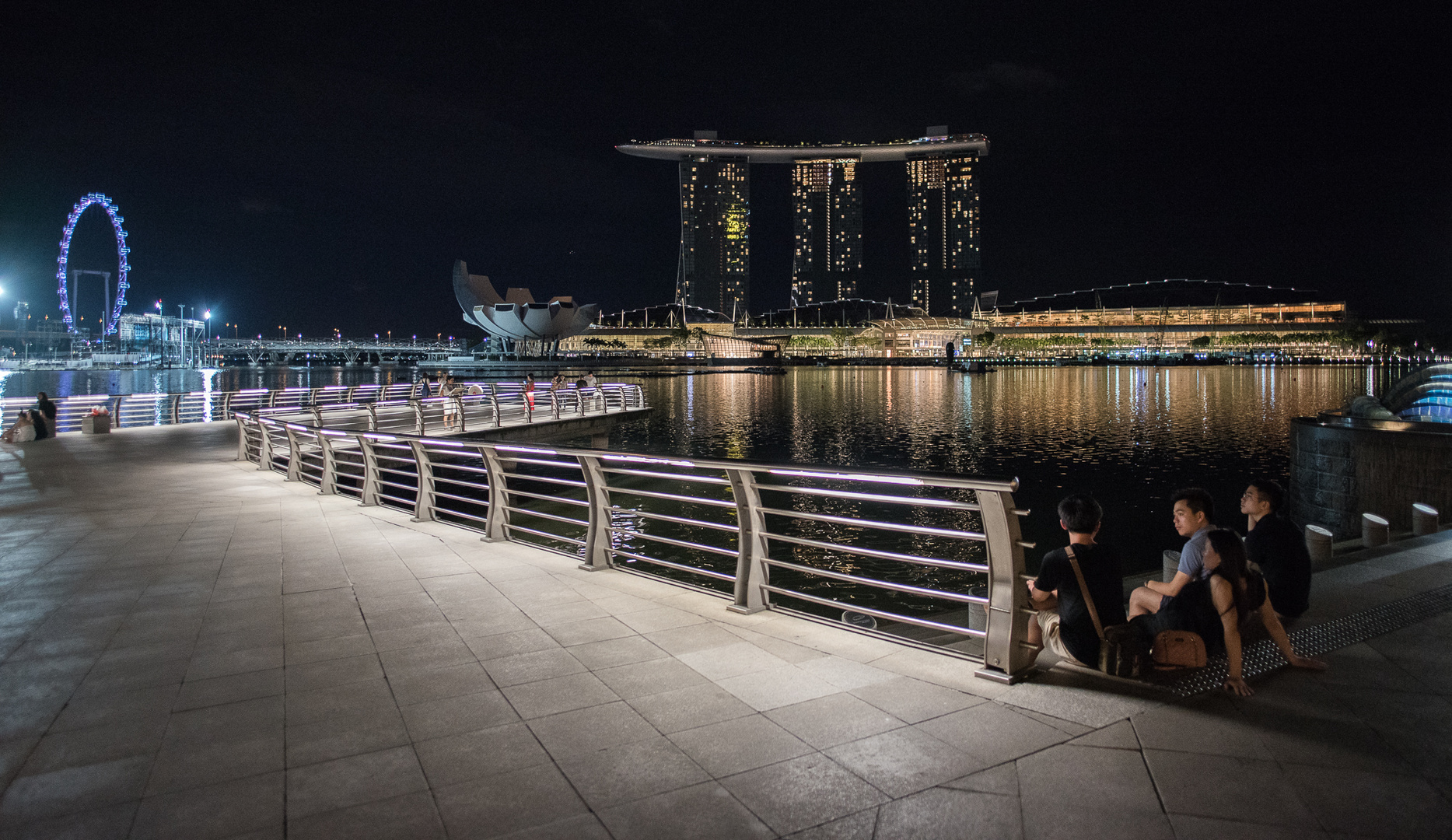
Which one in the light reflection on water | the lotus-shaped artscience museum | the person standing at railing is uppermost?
the lotus-shaped artscience museum

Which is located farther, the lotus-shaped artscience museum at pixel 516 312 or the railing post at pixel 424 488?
the lotus-shaped artscience museum at pixel 516 312

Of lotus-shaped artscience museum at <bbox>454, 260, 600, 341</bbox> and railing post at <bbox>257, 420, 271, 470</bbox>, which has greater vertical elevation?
lotus-shaped artscience museum at <bbox>454, 260, 600, 341</bbox>

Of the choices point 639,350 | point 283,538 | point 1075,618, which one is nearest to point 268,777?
point 1075,618

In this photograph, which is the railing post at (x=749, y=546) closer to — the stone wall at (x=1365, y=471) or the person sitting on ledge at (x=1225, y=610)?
the person sitting on ledge at (x=1225, y=610)

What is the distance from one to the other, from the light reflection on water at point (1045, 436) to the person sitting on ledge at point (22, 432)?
1773 centimetres

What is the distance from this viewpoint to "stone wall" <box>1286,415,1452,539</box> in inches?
536

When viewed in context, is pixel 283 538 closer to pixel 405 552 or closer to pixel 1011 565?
pixel 405 552

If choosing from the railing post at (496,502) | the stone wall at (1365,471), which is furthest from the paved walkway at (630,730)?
the stone wall at (1365,471)

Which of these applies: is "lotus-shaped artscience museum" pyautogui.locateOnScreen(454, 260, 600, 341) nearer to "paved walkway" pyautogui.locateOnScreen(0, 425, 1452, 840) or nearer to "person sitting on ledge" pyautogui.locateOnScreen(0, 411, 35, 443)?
"person sitting on ledge" pyautogui.locateOnScreen(0, 411, 35, 443)

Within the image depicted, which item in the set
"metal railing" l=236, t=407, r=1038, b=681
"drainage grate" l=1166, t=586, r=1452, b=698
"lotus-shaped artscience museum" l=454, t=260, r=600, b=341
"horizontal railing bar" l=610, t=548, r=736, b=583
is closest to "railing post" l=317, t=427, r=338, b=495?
"metal railing" l=236, t=407, r=1038, b=681

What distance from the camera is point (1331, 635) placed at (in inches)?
207

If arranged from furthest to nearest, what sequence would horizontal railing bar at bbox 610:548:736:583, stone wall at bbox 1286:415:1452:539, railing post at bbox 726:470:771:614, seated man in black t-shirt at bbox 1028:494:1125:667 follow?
stone wall at bbox 1286:415:1452:539
horizontal railing bar at bbox 610:548:736:583
railing post at bbox 726:470:771:614
seated man in black t-shirt at bbox 1028:494:1125:667

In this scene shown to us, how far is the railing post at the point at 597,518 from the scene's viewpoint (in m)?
7.52

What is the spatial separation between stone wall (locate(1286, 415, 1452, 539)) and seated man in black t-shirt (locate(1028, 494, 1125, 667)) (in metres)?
12.6
